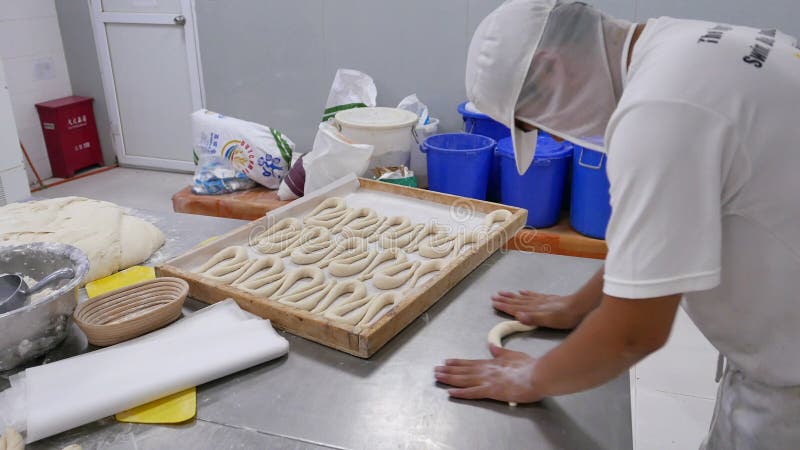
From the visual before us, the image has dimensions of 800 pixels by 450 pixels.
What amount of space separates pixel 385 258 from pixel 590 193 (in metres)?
1.44

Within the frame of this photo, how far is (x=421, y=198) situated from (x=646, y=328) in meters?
1.24

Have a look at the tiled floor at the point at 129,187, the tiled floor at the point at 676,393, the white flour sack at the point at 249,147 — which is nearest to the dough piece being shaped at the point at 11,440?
the tiled floor at the point at 676,393

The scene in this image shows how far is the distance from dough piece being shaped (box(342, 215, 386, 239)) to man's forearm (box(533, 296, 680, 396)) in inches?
36.0

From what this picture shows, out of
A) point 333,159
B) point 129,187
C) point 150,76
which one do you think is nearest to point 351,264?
point 333,159

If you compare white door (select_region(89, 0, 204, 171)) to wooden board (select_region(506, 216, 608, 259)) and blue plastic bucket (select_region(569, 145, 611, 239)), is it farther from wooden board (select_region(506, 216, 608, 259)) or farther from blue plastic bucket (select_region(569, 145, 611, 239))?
blue plastic bucket (select_region(569, 145, 611, 239))

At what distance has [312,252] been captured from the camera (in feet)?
5.52

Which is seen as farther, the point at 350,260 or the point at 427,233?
the point at 427,233

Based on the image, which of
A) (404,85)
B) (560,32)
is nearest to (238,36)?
(404,85)

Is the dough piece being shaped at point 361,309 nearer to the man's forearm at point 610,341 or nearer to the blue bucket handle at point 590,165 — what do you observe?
the man's forearm at point 610,341

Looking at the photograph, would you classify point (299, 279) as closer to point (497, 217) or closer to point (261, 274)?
point (261, 274)

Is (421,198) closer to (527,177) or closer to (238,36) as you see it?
(527,177)

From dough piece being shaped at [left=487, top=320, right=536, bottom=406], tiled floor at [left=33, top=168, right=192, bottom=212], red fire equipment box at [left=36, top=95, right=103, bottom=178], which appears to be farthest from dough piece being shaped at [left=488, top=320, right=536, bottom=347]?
red fire equipment box at [left=36, top=95, right=103, bottom=178]

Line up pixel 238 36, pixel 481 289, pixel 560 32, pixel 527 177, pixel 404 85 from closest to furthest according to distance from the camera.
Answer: pixel 560 32 → pixel 481 289 → pixel 527 177 → pixel 404 85 → pixel 238 36

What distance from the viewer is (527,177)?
2781 mm
